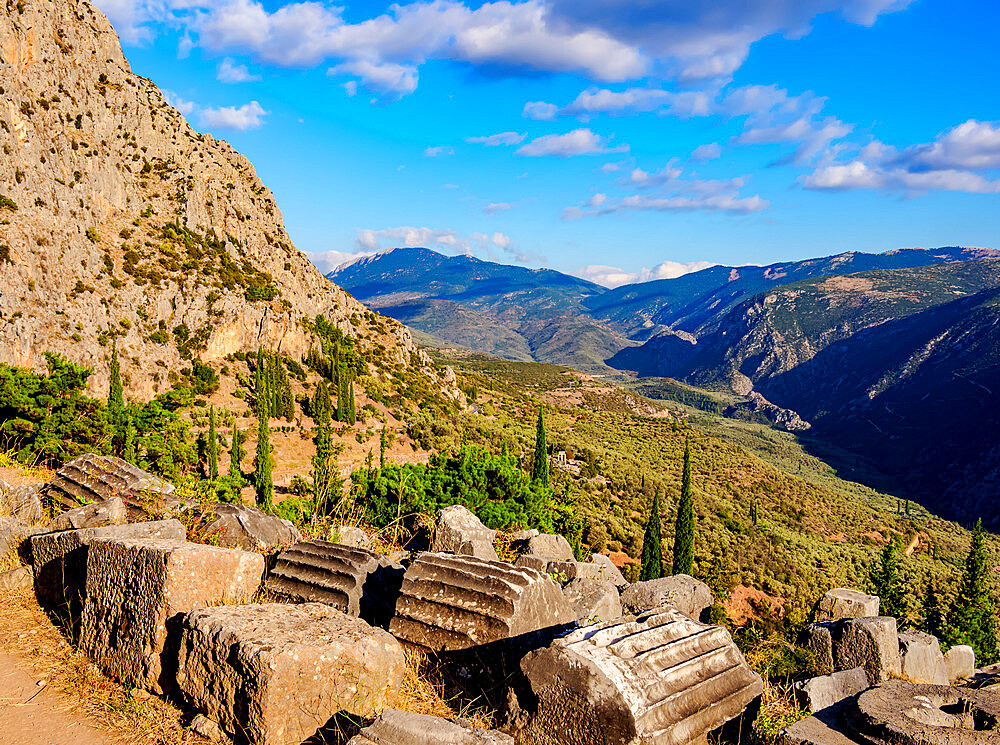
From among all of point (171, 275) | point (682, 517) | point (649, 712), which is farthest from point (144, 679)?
point (171, 275)

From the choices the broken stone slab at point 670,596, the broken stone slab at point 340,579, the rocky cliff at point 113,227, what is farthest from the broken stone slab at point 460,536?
the rocky cliff at point 113,227

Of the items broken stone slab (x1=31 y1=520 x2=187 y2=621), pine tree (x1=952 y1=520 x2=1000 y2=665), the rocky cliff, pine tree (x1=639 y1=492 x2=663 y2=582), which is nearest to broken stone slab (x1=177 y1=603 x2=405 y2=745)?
broken stone slab (x1=31 y1=520 x2=187 y2=621)

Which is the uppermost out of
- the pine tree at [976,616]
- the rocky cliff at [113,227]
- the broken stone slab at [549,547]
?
the rocky cliff at [113,227]

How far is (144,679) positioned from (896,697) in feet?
22.5

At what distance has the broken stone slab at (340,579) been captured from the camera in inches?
249

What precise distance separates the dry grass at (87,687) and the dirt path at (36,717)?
0.26 ft

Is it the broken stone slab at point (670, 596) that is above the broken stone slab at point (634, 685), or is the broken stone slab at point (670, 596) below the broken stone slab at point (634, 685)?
below

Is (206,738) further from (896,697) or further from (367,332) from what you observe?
(367,332)

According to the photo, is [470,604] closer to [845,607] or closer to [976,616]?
[845,607]

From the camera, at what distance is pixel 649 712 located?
4105mm

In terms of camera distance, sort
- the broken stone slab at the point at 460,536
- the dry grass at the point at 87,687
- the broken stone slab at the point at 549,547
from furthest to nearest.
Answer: the broken stone slab at the point at 549,547
the broken stone slab at the point at 460,536
the dry grass at the point at 87,687

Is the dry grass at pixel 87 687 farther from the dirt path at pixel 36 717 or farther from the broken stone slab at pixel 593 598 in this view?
the broken stone slab at pixel 593 598

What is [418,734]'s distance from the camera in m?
3.92

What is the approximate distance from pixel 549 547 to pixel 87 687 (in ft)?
30.7
